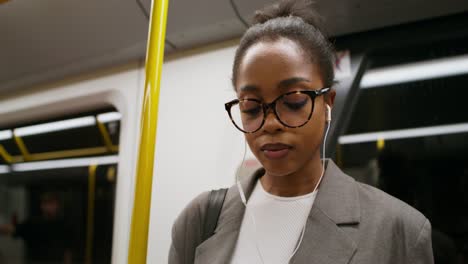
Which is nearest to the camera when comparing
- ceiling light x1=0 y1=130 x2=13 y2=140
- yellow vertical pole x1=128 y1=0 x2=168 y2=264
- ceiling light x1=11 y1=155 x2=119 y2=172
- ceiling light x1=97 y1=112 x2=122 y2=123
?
yellow vertical pole x1=128 y1=0 x2=168 y2=264

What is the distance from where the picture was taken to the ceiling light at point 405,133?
1304 millimetres

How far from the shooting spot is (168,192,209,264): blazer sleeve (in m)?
1.01

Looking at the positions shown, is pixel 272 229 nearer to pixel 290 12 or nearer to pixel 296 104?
pixel 296 104

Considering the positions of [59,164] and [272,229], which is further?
[59,164]

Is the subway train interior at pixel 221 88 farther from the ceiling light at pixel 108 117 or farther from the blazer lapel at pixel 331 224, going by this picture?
the blazer lapel at pixel 331 224

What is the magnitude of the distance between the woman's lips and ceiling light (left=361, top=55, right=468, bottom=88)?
806 millimetres

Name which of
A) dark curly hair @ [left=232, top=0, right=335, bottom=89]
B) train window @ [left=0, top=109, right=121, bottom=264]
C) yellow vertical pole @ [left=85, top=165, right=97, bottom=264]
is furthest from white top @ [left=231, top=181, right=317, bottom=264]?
yellow vertical pole @ [left=85, top=165, right=97, bottom=264]

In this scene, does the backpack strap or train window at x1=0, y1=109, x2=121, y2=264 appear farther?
train window at x1=0, y1=109, x2=121, y2=264

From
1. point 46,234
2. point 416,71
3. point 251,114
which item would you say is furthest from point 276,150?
point 46,234

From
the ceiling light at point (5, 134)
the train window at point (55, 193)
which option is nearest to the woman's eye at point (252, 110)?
the train window at point (55, 193)

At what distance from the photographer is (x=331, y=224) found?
83cm

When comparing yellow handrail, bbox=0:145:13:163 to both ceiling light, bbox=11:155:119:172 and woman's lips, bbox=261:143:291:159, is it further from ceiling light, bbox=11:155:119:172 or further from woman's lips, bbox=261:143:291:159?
woman's lips, bbox=261:143:291:159

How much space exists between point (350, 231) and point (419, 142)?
740 millimetres

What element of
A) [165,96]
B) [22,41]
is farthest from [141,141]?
[22,41]
